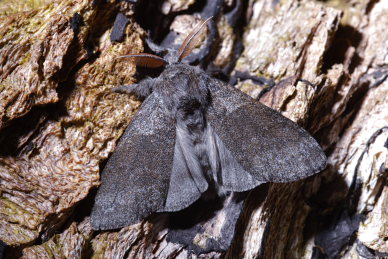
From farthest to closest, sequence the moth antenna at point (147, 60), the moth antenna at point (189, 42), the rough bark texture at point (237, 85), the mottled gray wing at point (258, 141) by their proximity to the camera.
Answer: the moth antenna at point (189, 42) < the moth antenna at point (147, 60) < the mottled gray wing at point (258, 141) < the rough bark texture at point (237, 85)


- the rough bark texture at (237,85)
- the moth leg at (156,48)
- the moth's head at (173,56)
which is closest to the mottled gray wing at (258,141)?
→ the rough bark texture at (237,85)

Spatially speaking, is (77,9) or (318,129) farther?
(318,129)

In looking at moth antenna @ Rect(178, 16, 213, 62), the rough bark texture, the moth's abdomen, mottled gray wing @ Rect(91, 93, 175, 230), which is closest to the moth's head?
moth antenna @ Rect(178, 16, 213, 62)

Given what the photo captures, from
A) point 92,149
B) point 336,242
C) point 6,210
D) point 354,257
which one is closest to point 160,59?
point 92,149

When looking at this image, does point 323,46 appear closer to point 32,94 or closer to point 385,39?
point 385,39

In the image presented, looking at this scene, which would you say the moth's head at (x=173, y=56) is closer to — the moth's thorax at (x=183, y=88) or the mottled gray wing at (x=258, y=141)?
the moth's thorax at (x=183, y=88)
